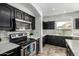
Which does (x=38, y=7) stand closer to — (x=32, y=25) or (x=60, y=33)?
(x=32, y=25)

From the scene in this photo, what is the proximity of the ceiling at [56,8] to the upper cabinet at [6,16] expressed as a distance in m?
0.44

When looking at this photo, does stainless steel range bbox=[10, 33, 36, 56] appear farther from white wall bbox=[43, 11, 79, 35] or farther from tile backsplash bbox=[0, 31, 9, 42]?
white wall bbox=[43, 11, 79, 35]

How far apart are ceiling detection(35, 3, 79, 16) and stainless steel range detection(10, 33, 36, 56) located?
0.46 metres

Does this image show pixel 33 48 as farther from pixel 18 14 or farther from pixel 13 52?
pixel 18 14

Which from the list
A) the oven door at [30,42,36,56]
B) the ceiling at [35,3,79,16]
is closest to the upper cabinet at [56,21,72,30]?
the ceiling at [35,3,79,16]

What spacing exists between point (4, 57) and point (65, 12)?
985 millimetres

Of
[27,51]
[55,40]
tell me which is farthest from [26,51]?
[55,40]

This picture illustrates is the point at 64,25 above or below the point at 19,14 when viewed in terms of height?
below

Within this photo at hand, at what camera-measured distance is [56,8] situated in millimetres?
1108

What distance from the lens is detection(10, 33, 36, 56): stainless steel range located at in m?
1.09

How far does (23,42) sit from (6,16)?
450 millimetres

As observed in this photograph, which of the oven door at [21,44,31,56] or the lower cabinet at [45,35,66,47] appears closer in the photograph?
the oven door at [21,44,31,56]

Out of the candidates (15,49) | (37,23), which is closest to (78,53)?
(37,23)

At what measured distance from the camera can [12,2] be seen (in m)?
1.05
